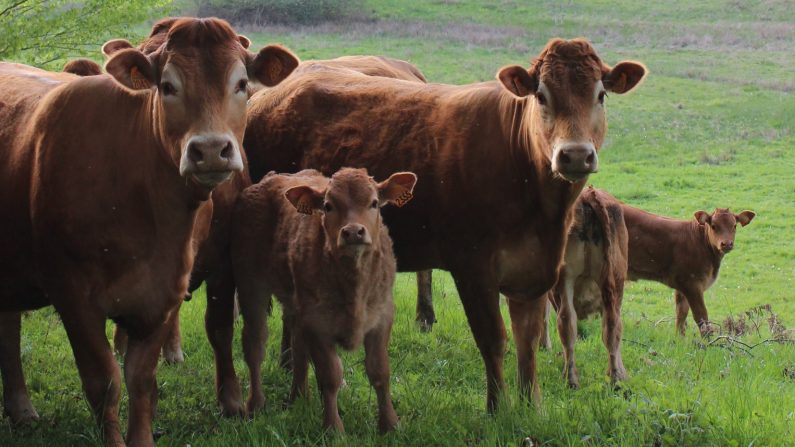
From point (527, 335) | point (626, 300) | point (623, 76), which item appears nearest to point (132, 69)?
point (623, 76)

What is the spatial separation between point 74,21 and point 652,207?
17.4 metres

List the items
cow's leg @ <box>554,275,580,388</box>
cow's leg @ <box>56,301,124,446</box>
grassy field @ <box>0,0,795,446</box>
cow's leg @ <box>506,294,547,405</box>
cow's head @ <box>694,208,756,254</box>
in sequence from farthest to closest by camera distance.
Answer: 1. cow's head @ <box>694,208,756,254</box>
2. cow's leg @ <box>554,275,580,388</box>
3. cow's leg @ <box>506,294,547,405</box>
4. grassy field @ <box>0,0,795,446</box>
5. cow's leg @ <box>56,301,124,446</box>

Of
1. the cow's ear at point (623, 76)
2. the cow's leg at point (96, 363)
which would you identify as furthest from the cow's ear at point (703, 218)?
the cow's leg at point (96, 363)

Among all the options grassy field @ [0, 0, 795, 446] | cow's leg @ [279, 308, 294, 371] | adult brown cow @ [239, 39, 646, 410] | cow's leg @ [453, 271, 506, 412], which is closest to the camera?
grassy field @ [0, 0, 795, 446]

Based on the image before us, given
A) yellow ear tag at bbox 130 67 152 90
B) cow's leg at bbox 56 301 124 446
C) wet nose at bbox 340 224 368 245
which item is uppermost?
yellow ear tag at bbox 130 67 152 90

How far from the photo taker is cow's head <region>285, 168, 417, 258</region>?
6.37m

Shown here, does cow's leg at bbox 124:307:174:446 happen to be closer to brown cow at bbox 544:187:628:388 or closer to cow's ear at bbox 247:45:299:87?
cow's ear at bbox 247:45:299:87

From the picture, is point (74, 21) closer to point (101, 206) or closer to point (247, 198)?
point (247, 198)

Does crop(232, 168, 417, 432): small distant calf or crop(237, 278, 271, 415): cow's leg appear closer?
crop(232, 168, 417, 432): small distant calf

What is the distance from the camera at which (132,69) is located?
210 inches

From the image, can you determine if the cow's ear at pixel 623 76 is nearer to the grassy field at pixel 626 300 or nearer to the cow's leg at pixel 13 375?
the grassy field at pixel 626 300

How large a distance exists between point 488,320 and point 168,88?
113 inches

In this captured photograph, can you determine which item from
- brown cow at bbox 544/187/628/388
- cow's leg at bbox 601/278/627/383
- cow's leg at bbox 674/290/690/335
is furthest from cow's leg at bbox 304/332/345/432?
cow's leg at bbox 674/290/690/335

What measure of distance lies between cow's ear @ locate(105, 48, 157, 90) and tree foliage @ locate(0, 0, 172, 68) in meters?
5.31
